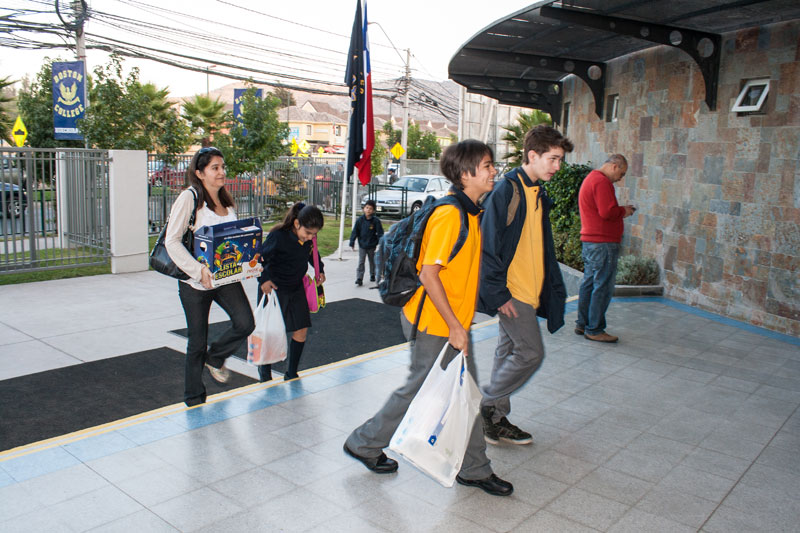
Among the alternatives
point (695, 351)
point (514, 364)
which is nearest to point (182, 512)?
point (514, 364)

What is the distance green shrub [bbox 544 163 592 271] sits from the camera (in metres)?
11.1

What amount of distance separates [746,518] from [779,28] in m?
6.18

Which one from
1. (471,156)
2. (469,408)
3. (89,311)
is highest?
(471,156)

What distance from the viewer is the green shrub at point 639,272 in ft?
30.6

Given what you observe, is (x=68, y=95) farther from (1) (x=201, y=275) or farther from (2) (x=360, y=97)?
(1) (x=201, y=275)

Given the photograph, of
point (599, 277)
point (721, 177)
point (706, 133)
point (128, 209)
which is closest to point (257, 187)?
point (128, 209)

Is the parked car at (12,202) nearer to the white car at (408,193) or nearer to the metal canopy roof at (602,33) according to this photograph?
the metal canopy roof at (602,33)

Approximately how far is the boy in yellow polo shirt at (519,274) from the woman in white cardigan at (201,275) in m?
1.79

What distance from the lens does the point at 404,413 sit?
363cm

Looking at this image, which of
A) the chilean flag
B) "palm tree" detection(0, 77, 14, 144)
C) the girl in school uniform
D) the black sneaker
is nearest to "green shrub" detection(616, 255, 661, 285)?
the chilean flag

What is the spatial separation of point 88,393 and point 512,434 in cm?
364

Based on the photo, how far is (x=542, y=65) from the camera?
36.4 ft

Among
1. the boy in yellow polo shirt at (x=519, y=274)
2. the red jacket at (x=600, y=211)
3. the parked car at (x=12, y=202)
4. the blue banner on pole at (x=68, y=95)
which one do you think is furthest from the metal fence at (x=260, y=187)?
the boy in yellow polo shirt at (x=519, y=274)

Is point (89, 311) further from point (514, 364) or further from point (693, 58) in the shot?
point (693, 58)
